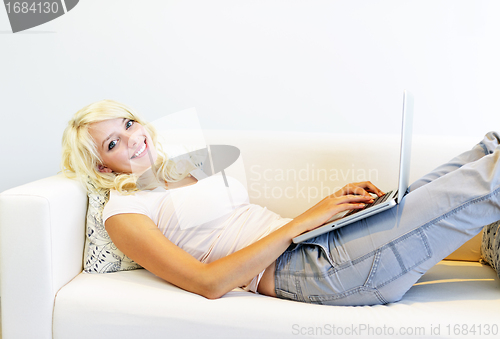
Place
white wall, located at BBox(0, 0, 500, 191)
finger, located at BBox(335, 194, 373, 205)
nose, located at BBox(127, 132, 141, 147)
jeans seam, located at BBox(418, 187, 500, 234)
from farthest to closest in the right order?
white wall, located at BBox(0, 0, 500, 191)
nose, located at BBox(127, 132, 141, 147)
finger, located at BBox(335, 194, 373, 205)
jeans seam, located at BBox(418, 187, 500, 234)

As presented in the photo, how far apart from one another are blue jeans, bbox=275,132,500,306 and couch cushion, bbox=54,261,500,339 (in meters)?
0.06

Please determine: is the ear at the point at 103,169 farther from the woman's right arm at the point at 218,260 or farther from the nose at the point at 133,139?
the woman's right arm at the point at 218,260

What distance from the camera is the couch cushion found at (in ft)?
3.40

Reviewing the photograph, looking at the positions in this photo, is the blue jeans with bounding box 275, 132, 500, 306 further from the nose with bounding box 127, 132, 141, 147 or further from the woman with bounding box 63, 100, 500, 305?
the nose with bounding box 127, 132, 141, 147

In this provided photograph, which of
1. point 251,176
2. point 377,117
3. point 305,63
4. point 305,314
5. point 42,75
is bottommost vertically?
point 305,314

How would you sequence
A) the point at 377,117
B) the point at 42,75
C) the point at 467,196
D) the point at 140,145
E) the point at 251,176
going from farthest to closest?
the point at 42,75 → the point at 377,117 → the point at 251,176 → the point at 140,145 → the point at 467,196

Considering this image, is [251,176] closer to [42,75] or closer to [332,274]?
[332,274]

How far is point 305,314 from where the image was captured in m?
1.06

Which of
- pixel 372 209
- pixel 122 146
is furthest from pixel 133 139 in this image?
pixel 372 209

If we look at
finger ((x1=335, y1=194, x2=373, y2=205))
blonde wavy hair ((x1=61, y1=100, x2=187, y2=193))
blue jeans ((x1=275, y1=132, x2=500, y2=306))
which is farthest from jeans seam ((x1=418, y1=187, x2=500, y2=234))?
blonde wavy hair ((x1=61, y1=100, x2=187, y2=193))

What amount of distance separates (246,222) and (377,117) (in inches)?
39.8

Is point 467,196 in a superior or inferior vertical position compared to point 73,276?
superior

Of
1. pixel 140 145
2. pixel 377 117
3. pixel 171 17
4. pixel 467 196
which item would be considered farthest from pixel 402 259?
pixel 171 17

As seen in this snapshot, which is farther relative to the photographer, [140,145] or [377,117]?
[377,117]
